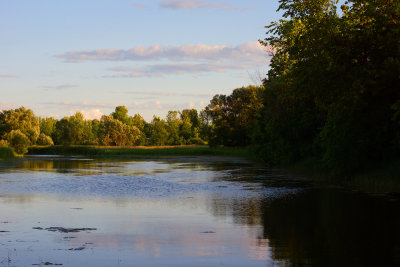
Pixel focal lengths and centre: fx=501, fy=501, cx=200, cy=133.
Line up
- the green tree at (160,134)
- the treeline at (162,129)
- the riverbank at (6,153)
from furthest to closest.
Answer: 1. the green tree at (160,134)
2. the treeline at (162,129)
3. the riverbank at (6,153)

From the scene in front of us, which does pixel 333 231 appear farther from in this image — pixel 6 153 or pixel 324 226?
pixel 6 153

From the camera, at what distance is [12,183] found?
40.2 meters

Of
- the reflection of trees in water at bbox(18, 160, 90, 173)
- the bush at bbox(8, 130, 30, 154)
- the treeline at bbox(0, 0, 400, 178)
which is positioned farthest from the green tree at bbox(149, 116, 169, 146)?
the treeline at bbox(0, 0, 400, 178)

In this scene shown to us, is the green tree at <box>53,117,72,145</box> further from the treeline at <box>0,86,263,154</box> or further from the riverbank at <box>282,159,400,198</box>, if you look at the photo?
the riverbank at <box>282,159,400,198</box>

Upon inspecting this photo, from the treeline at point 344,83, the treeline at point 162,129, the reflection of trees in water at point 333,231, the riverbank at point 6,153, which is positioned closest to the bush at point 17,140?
the treeline at point 162,129

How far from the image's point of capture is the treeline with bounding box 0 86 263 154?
11979 centimetres

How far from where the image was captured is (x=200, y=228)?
19109 millimetres

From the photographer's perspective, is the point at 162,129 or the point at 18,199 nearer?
the point at 18,199

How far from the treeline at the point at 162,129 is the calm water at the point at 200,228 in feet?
169

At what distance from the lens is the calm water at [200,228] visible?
13.8 metres

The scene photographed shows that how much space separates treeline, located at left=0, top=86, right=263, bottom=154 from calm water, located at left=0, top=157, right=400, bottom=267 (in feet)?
Result: 169

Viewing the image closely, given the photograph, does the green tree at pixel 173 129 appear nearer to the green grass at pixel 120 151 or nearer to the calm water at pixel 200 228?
the green grass at pixel 120 151

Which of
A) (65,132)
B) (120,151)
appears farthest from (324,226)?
(65,132)

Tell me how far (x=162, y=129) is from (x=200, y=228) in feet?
554
